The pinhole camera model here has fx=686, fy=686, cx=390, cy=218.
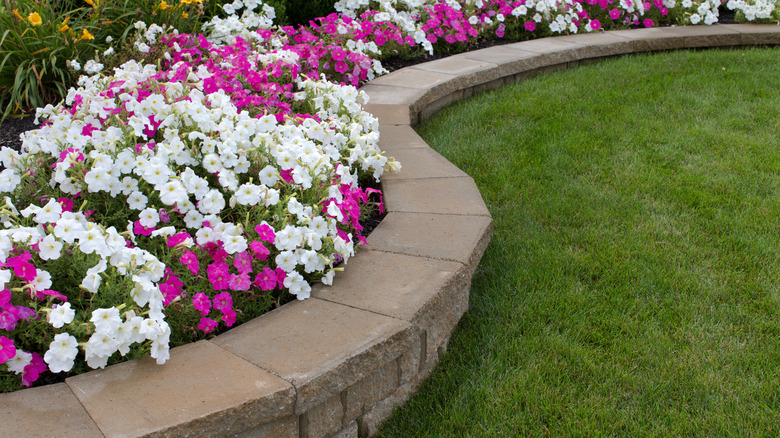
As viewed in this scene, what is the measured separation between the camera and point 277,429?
1837 mm

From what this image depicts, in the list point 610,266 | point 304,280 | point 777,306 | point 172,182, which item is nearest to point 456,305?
point 304,280

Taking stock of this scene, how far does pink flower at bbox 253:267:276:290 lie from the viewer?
2.20 m

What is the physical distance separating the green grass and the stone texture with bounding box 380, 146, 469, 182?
27 centimetres

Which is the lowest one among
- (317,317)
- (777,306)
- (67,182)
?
(777,306)

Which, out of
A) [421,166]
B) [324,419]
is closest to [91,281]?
[324,419]

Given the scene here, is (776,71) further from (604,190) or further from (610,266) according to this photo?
(610,266)

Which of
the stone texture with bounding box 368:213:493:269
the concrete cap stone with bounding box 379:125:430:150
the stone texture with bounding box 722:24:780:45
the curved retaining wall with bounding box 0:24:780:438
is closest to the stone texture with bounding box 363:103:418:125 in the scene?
the concrete cap stone with bounding box 379:125:430:150

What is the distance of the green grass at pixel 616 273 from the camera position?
6.97 ft

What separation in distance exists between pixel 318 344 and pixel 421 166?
159 centimetres

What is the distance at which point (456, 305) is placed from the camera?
246 centimetres

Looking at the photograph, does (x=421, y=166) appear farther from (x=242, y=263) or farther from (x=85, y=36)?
(x=85, y=36)

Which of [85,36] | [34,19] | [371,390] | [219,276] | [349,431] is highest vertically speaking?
[34,19]

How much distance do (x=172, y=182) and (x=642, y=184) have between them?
94.5 inches

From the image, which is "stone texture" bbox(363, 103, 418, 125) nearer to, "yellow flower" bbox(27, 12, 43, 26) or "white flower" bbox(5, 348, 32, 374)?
"yellow flower" bbox(27, 12, 43, 26)
